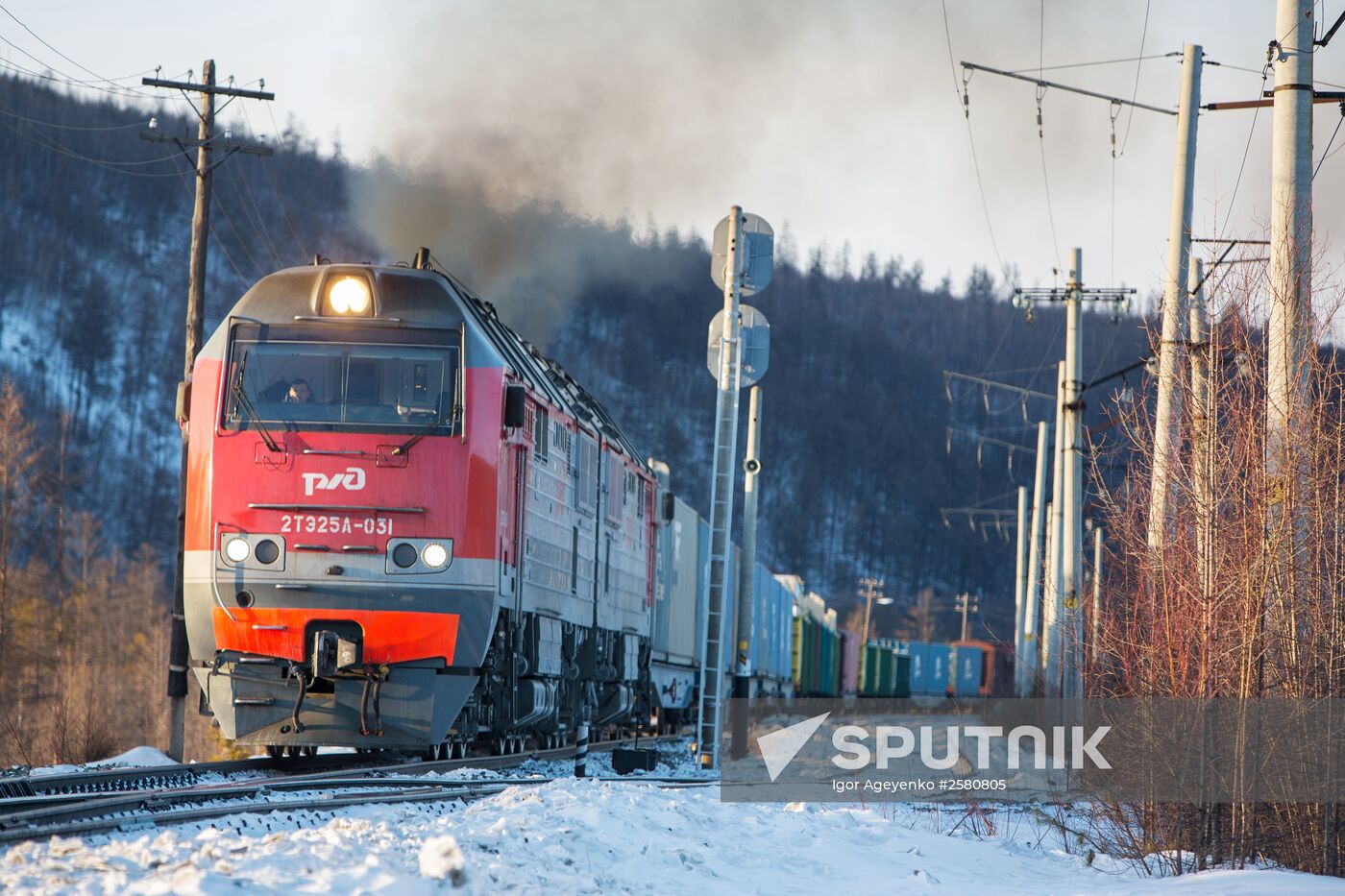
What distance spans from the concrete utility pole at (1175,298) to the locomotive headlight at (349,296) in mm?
7186

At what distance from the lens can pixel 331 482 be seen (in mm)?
12844

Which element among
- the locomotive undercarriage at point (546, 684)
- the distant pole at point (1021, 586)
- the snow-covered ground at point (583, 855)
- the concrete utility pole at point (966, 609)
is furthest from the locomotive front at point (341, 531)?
the concrete utility pole at point (966, 609)

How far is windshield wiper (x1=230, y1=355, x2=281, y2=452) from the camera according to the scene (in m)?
12.9

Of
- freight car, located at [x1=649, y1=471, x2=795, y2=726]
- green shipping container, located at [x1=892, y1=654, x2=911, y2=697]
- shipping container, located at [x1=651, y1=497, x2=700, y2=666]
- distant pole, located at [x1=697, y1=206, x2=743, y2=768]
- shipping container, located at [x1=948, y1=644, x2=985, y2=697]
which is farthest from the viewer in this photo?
shipping container, located at [x1=948, y1=644, x2=985, y2=697]

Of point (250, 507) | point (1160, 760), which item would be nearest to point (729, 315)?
point (250, 507)

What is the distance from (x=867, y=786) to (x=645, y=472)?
26.4 feet

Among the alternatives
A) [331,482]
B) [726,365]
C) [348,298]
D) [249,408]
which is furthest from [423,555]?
[726,365]

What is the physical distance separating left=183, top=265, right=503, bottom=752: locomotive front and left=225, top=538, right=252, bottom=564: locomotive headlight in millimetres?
17

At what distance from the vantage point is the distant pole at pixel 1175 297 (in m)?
11.1

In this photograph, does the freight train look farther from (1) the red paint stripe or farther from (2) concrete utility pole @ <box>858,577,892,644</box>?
(2) concrete utility pole @ <box>858,577,892,644</box>

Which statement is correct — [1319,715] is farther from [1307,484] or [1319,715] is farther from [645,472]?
[645,472]

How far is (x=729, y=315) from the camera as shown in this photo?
20078 millimetres

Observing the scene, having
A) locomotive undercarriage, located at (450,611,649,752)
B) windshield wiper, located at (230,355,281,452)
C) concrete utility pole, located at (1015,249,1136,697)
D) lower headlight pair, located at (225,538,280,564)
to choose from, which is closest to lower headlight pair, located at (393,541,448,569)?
lower headlight pair, located at (225,538,280,564)

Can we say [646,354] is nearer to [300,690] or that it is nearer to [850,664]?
[850,664]
